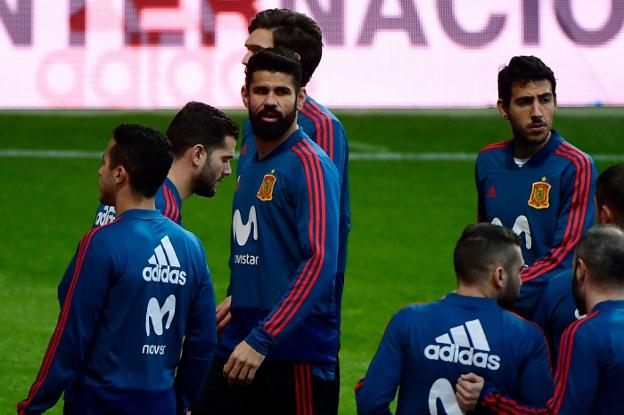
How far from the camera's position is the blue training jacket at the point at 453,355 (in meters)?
4.55

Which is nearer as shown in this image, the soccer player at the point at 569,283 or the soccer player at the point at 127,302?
the soccer player at the point at 127,302

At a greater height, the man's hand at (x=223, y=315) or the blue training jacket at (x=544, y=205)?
the blue training jacket at (x=544, y=205)

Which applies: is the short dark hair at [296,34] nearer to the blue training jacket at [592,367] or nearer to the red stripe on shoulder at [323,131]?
the red stripe on shoulder at [323,131]

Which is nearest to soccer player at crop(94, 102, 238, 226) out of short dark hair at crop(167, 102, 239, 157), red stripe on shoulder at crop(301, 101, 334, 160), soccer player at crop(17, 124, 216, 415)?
short dark hair at crop(167, 102, 239, 157)

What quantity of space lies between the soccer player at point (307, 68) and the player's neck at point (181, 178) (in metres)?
0.29

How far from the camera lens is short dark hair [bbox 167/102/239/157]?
5734mm

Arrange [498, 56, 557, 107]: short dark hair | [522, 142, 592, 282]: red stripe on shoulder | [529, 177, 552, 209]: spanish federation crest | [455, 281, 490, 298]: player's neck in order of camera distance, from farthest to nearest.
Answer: [498, 56, 557, 107]: short dark hair < [529, 177, 552, 209]: spanish federation crest < [522, 142, 592, 282]: red stripe on shoulder < [455, 281, 490, 298]: player's neck

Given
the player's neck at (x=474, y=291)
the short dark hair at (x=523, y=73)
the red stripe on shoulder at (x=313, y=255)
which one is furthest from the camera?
the short dark hair at (x=523, y=73)

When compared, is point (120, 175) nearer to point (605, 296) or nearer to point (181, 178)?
point (181, 178)

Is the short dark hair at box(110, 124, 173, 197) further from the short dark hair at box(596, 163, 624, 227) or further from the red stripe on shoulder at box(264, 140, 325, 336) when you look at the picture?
the short dark hair at box(596, 163, 624, 227)

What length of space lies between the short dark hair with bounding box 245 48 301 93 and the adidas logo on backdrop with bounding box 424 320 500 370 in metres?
1.41

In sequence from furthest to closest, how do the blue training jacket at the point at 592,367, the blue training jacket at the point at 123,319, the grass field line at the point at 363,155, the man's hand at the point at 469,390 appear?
the grass field line at the point at 363,155 → the blue training jacket at the point at 123,319 → the man's hand at the point at 469,390 → the blue training jacket at the point at 592,367

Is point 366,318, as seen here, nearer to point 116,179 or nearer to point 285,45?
point 285,45

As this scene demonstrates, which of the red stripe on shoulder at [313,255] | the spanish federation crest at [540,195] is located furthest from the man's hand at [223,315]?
the spanish federation crest at [540,195]
